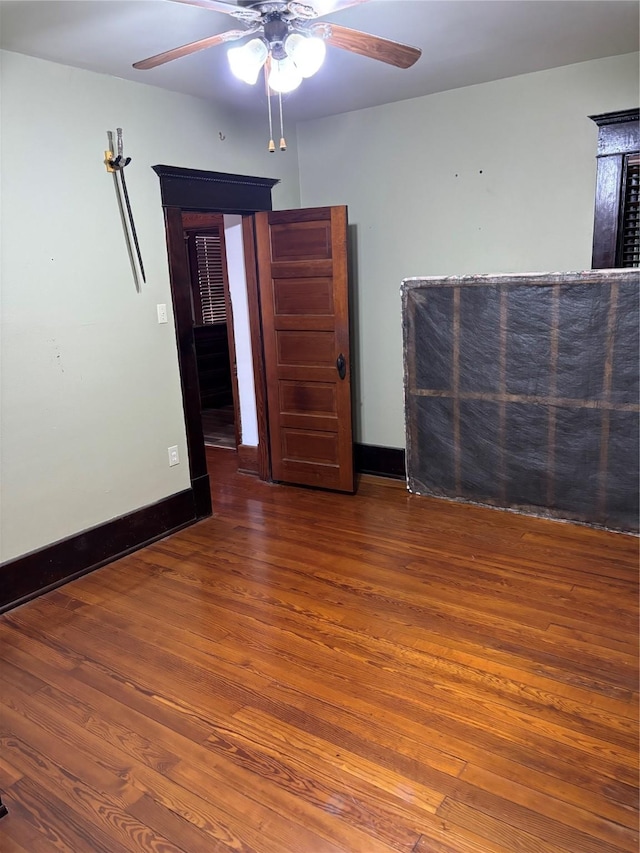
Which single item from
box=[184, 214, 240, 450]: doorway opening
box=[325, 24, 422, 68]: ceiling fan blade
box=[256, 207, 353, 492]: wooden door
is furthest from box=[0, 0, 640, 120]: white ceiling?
box=[184, 214, 240, 450]: doorway opening

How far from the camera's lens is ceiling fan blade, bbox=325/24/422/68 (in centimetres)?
205

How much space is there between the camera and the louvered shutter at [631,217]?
10.9ft

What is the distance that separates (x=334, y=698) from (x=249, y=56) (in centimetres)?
226

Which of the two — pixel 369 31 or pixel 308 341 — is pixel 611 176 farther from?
pixel 308 341

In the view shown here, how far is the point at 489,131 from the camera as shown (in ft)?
12.2

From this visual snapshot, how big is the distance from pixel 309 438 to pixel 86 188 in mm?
2079

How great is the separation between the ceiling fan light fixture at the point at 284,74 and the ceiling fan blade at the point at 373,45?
148 millimetres

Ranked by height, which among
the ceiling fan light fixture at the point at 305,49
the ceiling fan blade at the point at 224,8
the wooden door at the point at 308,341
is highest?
the ceiling fan blade at the point at 224,8

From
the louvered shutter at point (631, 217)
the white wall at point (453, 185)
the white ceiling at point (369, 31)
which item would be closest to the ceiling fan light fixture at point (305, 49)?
the white ceiling at point (369, 31)

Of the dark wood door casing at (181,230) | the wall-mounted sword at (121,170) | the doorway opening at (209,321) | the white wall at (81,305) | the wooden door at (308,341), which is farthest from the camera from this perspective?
the doorway opening at (209,321)

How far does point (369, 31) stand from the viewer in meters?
2.69

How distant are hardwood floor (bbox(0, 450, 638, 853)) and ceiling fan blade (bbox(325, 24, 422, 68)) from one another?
2226 mm

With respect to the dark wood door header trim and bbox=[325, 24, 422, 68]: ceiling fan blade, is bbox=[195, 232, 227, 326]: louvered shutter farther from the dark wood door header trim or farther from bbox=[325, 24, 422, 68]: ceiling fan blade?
bbox=[325, 24, 422, 68]: ceiling fan blade

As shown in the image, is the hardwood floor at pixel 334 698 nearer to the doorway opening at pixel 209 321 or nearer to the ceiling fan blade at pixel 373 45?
the ceiling fan blade at pixel 373 45
